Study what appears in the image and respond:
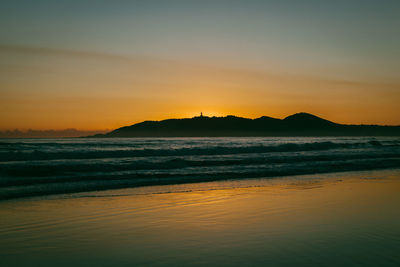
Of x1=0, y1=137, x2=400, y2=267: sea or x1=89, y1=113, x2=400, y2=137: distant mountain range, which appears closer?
x1=0, y1=137, x2=400, y2=267: sea

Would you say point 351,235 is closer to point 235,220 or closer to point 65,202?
point 235,220

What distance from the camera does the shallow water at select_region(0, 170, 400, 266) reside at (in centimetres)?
426

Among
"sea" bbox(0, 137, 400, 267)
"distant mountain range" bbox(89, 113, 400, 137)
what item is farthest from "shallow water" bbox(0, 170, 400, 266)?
"distant mountain range" bbox(89, 113, 400, 137)

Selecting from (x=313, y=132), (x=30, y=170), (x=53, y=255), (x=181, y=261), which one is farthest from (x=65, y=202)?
(x=313, y=132)

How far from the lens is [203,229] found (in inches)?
219

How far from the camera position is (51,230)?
5539 millimetres

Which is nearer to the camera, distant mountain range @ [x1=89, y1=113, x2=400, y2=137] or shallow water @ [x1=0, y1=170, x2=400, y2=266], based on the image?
shallow water @ [x1=0, y1=170, x2=400, y2=266]

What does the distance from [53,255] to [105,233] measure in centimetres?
106

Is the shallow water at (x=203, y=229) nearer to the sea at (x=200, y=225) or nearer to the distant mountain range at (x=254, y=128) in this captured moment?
the sea at (x=200, y=225)

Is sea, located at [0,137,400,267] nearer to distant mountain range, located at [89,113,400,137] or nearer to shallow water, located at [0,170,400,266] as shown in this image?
shallow water, located at [0,170,400,266]

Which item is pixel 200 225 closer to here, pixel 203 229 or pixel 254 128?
pixel 203 229

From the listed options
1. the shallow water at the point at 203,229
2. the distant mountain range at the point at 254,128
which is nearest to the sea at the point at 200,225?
the shallow water at the point at 203,229

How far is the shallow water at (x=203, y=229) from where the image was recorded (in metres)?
4.26

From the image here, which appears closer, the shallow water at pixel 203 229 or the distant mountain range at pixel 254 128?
the shallow water at pixel 203 229
